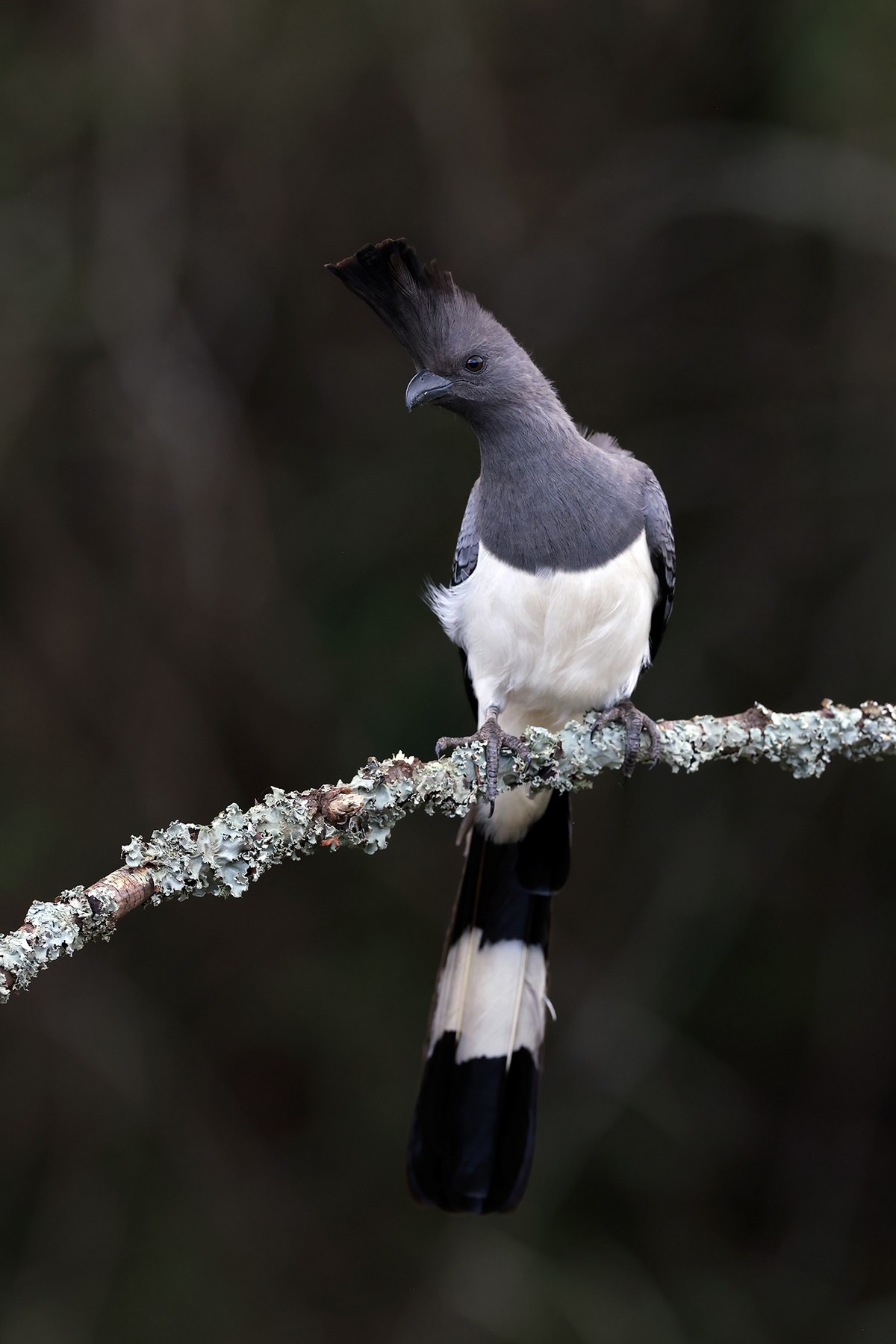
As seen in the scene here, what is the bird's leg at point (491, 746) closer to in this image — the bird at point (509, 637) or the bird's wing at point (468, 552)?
the bird at point (509, 637)

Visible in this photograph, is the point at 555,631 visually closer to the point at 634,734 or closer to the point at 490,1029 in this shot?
the point at 634,734

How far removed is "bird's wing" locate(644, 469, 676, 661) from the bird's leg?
2.05 ft

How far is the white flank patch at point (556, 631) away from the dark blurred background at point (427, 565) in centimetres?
92

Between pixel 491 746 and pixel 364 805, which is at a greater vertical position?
pixel 491 746

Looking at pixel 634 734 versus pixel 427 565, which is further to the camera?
pixel 427 565

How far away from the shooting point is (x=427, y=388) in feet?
9.06

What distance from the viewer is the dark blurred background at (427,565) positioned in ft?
12.1

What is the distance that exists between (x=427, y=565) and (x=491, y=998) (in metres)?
1.36

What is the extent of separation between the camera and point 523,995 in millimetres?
3039

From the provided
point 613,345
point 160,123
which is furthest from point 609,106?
point 160,123

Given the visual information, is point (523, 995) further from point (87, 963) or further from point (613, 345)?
point (613, 345)

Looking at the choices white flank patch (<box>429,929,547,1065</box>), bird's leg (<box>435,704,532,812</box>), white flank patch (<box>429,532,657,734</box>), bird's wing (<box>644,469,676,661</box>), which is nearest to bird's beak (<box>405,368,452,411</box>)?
white flank patch (<box>429,532,657,734</box>)

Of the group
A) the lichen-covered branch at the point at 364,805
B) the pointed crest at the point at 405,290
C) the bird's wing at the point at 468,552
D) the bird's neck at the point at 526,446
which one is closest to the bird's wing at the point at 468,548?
the bird's wing at the point at 468,552

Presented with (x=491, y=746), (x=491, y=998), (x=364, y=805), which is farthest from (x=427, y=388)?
(x=491, y=998)
